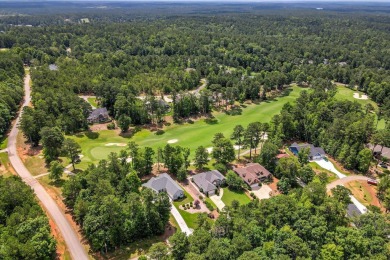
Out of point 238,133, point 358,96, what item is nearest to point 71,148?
point 238,133

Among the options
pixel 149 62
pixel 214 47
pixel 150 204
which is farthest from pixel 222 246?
pixel 214 47

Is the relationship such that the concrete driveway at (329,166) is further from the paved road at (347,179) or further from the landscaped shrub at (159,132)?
the landscaped shrub at (159,132)

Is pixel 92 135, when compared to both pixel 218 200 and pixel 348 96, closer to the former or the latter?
pixel 218 200

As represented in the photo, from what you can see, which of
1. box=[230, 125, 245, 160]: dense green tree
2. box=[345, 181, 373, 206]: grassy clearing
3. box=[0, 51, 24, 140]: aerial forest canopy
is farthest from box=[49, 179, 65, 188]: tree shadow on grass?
box=[345, 181, 373, 206]: grassy clearing

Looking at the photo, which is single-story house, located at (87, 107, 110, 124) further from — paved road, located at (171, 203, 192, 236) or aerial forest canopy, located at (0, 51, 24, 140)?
paved road, located at (171, 203, 192, 236)

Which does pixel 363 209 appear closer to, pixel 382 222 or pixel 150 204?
pixel 382 222
